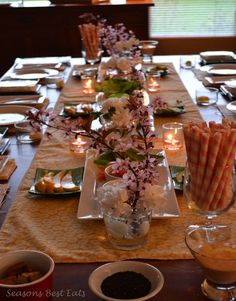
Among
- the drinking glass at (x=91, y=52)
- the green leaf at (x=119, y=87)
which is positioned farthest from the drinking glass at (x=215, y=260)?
the drinking glass at (x=91, y=52)

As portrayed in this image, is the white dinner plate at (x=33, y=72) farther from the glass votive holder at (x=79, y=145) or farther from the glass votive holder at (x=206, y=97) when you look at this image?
the glass votive holder at (x=79, y=145)

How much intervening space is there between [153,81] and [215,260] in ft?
5.85

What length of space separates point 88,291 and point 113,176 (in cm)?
42

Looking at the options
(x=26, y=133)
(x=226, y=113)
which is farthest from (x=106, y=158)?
(x=226, y=113)

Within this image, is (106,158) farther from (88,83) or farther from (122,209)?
(88,83)

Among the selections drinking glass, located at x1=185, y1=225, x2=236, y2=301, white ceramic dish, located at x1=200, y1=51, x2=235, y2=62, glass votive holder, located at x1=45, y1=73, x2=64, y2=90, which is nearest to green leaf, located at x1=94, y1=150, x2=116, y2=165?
drinking glass, located at x1=185, y1=225, x2=236, y2=301

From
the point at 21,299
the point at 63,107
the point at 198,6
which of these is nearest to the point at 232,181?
the point at 21,299

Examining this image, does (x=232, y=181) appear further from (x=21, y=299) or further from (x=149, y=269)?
(x=21, y=299)

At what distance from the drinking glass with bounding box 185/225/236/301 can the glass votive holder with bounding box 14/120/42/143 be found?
3.16 ft

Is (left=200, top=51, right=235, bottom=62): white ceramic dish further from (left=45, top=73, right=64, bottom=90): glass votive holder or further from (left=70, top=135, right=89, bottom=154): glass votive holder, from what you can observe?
(left=70, top=135, right=89, bottom=154): glass votive holder

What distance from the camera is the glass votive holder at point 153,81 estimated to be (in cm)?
248

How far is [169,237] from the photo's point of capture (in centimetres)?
111

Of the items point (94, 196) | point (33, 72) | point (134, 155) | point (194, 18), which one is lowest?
point (194, 18)

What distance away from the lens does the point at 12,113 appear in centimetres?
207
